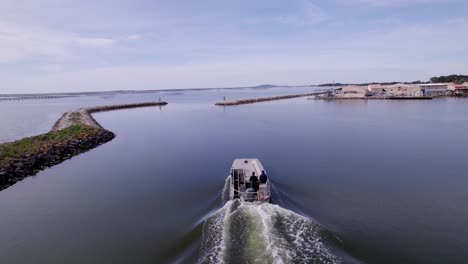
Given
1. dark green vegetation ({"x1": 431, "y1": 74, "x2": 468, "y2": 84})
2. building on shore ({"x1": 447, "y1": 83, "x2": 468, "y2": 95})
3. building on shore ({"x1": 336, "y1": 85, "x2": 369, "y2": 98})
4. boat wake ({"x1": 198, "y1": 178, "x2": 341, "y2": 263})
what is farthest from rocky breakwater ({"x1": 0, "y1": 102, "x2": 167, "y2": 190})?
dark green vegetation ({"x1": 431, "y1": 74, "x2": 468, "y2": 84})

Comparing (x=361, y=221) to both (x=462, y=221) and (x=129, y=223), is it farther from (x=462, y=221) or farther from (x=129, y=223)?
(x=129, y=223)

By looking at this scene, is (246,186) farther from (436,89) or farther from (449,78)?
(449,78)

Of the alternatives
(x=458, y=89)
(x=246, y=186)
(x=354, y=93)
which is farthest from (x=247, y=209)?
(x=458, y=89)

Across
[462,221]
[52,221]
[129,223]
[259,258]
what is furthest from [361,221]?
[52,221]

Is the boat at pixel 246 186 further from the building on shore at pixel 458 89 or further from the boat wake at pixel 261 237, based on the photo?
the building on shore at pixel 458 89

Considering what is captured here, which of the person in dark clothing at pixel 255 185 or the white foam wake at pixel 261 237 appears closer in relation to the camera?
the white foam wake at pixel 261 237

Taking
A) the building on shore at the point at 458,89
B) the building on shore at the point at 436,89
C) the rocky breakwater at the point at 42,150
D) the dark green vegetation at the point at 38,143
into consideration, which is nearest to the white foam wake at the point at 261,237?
the rocky breakwater at the point at 42,150

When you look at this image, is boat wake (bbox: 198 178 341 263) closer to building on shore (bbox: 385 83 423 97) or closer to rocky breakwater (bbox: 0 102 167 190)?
rocky breakwater (bbox: 0 102 167 190)
